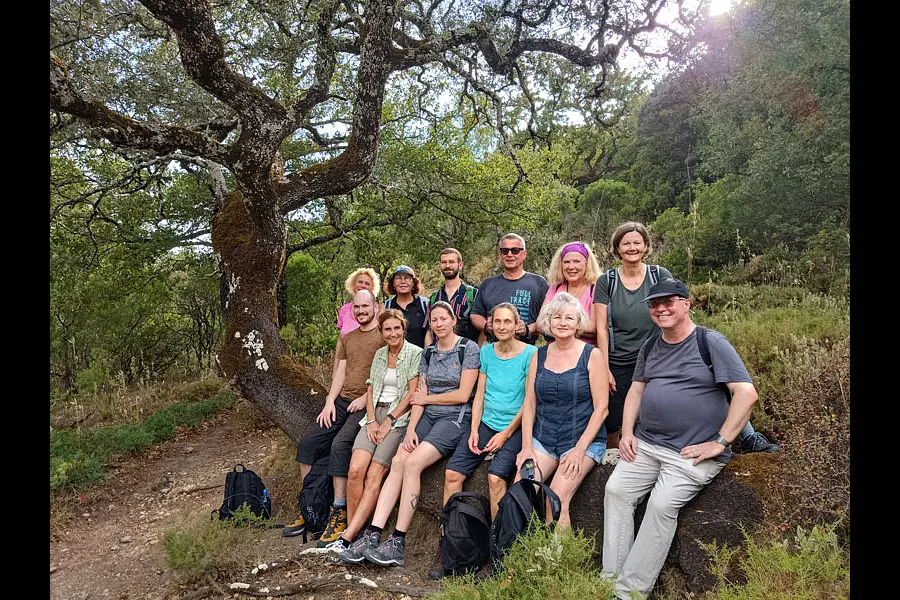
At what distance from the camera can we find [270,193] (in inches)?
242

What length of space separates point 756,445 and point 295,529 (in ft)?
13.4

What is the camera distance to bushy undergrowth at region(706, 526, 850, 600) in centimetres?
262

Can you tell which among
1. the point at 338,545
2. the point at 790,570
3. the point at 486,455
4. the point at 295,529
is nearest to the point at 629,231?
the point at 486,455

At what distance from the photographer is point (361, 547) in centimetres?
427

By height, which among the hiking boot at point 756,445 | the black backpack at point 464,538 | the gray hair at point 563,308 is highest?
the gray hair at point 563,308

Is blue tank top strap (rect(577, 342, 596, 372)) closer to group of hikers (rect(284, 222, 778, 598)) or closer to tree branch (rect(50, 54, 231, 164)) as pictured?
group of hikers (rect(284, 222, 778, 598))

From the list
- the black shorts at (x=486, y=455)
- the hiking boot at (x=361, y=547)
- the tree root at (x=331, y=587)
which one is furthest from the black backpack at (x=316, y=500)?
the black shorts at (x=486, y=455)

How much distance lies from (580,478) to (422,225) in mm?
6528

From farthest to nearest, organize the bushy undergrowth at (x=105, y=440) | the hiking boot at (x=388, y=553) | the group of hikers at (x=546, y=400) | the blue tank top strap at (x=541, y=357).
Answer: the bushy undergrowth at (x=105, y=440) → the hiking boot at (x=388, y=553) → the blue tank top strap at (x=541, y=357) → the group of hikers at (x=546, y=400)

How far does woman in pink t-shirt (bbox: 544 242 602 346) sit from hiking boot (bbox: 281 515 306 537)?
3.18 metres

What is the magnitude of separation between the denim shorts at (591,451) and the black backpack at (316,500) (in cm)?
217

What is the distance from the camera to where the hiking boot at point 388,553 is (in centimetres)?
418

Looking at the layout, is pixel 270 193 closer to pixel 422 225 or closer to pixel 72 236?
pixel 422 225

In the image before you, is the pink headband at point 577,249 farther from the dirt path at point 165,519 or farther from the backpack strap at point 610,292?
the dirt path at point 165,519
